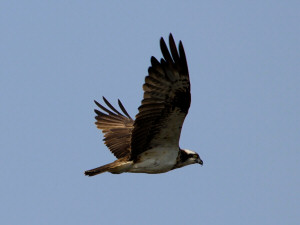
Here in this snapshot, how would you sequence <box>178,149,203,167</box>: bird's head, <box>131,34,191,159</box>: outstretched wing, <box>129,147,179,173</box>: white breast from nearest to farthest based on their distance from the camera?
<box>131,34,191,159</box>: outstretched wing < <box>129,147,179,173</box>: white breast < <box>178,149,203,167</box>: bird's head

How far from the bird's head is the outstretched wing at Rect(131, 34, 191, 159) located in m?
0.56

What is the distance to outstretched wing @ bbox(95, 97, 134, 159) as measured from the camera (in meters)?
14.5

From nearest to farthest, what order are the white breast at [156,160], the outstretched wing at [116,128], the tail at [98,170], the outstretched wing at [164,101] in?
the outstretched wing at [164,101]
the tail at [98,170]
the white breast at [156,160]
the outstretched wing at [116,128]

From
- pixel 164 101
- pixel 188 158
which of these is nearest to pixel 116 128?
pixel 188 158

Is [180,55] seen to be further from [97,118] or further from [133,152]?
[97,118]

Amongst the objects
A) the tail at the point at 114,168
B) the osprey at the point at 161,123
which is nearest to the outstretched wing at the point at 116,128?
the osprey at the point at 161,123

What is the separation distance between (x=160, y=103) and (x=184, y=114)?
0.47 metres

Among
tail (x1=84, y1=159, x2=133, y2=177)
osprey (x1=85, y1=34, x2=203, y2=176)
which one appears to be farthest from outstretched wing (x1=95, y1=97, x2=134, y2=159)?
tail (x1=84, y1=159, x2=133, y2=177)

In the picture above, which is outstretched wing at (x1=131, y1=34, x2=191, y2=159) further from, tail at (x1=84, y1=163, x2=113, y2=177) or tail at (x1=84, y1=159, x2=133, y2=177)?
tail at (x1=84, y1=163, x2=113, y2=177)

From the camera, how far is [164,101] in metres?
12.0

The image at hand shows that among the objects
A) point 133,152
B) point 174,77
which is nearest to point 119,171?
point 133,152

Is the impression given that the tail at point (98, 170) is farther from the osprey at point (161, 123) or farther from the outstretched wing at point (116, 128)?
the outstretched wing at point (116, 128)

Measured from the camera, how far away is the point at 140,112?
1205 cm

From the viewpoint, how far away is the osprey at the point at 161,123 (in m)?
11.7
